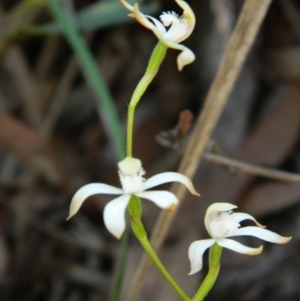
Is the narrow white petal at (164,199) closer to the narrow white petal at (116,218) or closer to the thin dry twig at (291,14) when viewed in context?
the narrow white petal at (116,218)

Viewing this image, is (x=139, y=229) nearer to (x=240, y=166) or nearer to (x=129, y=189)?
(x=129, y=189)

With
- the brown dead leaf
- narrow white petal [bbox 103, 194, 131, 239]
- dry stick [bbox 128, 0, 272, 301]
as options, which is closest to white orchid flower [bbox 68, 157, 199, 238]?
narrow white petal [bbox 103, 194, 131, 239]

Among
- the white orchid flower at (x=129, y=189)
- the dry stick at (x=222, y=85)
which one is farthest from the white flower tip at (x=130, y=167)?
the dry stick at (x=222, y=85)

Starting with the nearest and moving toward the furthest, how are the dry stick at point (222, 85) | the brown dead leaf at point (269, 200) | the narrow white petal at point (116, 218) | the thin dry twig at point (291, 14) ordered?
1. the narrow white petal at point (116, 218)
2. the dry stick at point (222, 85)
3. the brown dead leaf at point (269, 200)
4. the thin dry twig at point (291, 14)

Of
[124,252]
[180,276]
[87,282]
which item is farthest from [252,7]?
[87,282]

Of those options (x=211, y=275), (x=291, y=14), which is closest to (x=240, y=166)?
(x=211, y=275)

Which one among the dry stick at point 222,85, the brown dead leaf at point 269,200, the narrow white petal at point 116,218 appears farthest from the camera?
the brown dead leaf at point 269,200
